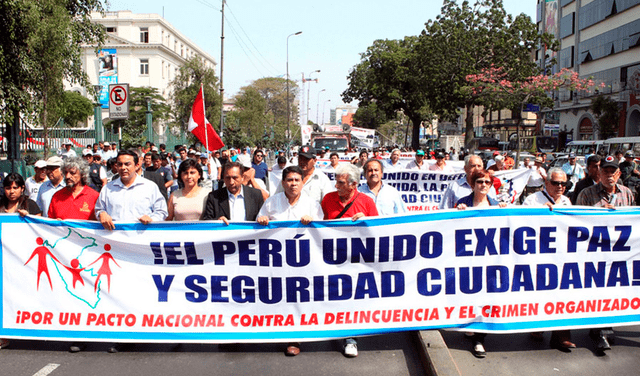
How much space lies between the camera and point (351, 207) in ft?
16.9

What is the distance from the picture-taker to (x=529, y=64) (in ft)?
111

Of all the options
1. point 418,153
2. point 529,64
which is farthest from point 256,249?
point 529,64

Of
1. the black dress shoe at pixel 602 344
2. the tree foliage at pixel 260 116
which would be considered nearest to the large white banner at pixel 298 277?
the black dress shoe at pixel 602 344

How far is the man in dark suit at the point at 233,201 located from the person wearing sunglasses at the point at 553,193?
2.45m

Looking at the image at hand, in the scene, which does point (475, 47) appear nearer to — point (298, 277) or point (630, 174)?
point (630, 174)

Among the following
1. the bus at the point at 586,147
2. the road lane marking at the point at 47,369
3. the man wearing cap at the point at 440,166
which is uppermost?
the bus at the point at 586,147

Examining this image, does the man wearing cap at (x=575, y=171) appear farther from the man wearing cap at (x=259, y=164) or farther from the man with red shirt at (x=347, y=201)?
the man with red shirt at (x=347, y=201)

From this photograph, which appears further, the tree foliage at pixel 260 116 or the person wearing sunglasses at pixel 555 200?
the tree foliage at pixel 260 116

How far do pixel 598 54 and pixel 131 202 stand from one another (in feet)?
162

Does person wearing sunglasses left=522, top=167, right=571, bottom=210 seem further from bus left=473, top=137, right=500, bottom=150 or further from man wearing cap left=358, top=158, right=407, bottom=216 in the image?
bus left=473, top=137, right=500, bottom=150

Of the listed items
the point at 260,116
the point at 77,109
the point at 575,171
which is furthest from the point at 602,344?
the point at 77,109

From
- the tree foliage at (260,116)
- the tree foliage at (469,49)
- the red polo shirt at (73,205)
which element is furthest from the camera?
the tree foliage at (260,116)

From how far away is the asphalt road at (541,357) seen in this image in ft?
15.1

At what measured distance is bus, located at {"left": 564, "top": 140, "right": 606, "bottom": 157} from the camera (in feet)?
98.7
